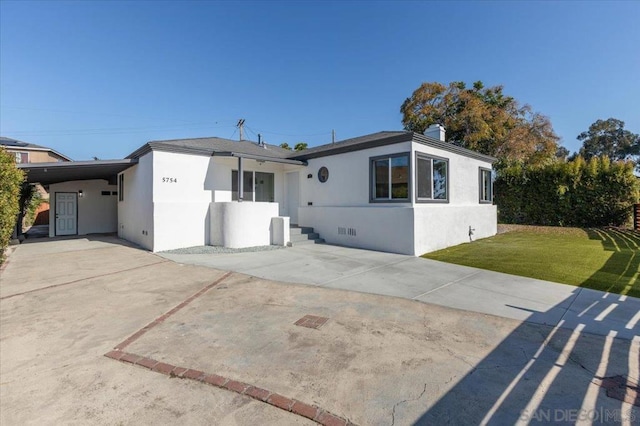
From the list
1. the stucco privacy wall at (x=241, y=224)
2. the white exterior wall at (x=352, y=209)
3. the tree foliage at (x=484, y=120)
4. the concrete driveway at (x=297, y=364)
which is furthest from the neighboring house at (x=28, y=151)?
the tree foliage at (x=484, y=120)

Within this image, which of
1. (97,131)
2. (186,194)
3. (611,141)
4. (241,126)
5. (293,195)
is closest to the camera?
(186,194)

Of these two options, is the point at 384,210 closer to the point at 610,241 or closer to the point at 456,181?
the point at 456,181

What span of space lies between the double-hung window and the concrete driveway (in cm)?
562

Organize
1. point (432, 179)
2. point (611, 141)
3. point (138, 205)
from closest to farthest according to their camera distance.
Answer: point (432, 179)
point (138, 205)
point (611, 141)

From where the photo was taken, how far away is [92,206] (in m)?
16.6

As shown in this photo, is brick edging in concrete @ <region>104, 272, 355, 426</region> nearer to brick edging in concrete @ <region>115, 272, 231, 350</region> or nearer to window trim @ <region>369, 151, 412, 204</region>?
brick edging in concrete @ <region>115, 272, 231, 350</region>

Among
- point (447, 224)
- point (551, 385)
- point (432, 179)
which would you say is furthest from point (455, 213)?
point (551, 385)

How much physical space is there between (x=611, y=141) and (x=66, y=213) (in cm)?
5685

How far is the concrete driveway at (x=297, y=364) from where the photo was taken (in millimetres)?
2238

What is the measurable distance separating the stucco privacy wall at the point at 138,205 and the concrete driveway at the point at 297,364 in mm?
5810

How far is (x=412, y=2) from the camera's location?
12023mm

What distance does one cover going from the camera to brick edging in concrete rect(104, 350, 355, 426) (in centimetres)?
216

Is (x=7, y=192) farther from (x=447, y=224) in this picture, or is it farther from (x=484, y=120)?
(x=484, y=120)

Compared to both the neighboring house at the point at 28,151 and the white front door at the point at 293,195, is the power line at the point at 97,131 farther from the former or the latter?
the white front door at the point at 293,195
